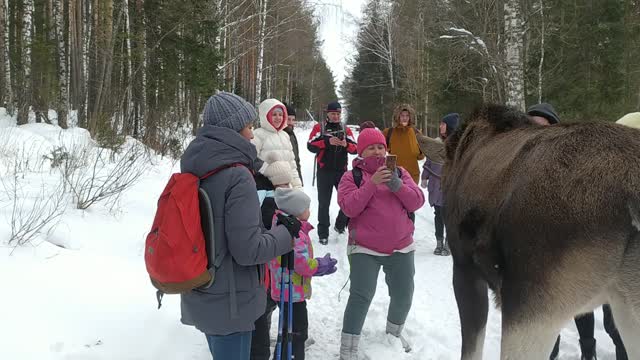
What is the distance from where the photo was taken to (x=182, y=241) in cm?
187

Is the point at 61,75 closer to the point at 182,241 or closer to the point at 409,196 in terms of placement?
the point at 409,196

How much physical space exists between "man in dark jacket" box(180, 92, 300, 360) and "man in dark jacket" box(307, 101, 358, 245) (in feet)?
14.8

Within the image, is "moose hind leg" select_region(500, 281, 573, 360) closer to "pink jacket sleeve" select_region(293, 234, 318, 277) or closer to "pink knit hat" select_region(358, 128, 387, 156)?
"pink jacket sleeve" select_region(293, 234, 318, 277)

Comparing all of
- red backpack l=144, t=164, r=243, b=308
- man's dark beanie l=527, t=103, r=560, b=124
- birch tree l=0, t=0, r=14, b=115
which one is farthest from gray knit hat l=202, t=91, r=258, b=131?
birch tree l=0, t=0, r=14, b=115

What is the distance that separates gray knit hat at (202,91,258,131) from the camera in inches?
84.2

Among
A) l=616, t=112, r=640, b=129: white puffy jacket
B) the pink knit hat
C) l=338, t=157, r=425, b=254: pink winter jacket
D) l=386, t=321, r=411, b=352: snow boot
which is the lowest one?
l=386, t=321, r=411, b=352: snow boot

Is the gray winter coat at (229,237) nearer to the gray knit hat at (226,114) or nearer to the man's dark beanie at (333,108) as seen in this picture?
the gray knit hat at (226,114)

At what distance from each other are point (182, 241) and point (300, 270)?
1.22 metres

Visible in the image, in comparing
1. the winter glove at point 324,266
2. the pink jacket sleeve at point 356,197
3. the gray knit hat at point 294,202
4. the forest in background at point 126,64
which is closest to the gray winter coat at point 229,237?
the gray knit hat at point 294,202

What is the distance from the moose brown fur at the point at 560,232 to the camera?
149 centimetres

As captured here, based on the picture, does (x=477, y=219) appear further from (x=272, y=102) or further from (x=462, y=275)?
(x=272, y=102)

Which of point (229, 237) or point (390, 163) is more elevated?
point (390, 163)

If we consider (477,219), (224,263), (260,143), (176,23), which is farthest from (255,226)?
(176,23)

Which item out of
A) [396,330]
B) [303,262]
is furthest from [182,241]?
[396,330]
